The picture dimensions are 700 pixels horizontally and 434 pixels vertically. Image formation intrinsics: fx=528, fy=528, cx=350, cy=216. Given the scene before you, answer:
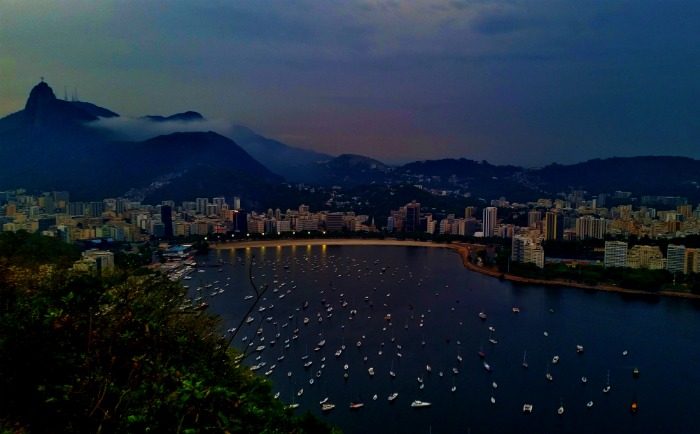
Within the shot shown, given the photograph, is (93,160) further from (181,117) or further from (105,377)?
(105,377)

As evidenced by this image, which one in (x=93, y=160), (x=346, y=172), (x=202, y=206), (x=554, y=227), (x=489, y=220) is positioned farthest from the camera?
(x=346, y=172)

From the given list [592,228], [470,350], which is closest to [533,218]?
[592,228]

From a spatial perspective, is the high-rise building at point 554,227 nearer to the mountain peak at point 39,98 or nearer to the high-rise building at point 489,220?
the high-rise building at point 489,220

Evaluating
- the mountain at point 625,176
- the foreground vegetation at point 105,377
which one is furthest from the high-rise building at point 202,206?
the mountain at point 625,176

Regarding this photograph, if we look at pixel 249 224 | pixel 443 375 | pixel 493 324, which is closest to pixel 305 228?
pixel 249 224

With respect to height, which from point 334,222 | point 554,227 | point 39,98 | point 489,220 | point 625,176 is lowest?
point 334,222

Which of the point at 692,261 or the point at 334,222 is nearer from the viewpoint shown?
the point at 692,261
